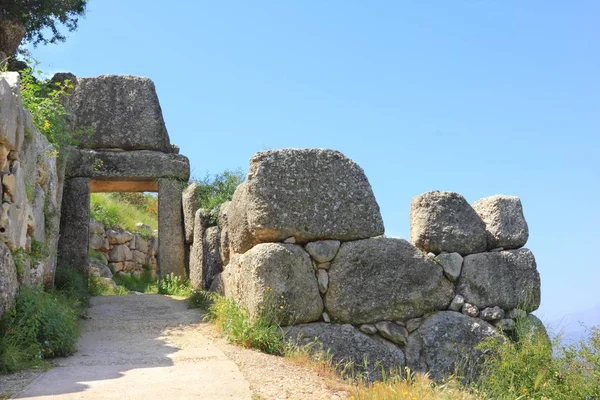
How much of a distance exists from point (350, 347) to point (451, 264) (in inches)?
58.3

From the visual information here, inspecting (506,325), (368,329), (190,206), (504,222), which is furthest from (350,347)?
(190,206)

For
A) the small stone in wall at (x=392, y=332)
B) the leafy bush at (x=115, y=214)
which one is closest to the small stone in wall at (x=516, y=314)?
the small stone in wall at (x=392, y=332)

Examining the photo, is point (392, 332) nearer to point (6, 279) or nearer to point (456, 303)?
point (456, 303)

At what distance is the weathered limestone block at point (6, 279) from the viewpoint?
18.1 ft

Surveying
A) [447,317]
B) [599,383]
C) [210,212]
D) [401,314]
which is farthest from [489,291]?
[210,212]

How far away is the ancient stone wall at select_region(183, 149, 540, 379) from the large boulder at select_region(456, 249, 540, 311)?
0.01 m

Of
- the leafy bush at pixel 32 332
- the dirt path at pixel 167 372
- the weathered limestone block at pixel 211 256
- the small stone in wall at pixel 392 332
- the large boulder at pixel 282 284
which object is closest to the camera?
the dirt path at pixel 167 372

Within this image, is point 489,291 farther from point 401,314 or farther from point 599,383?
point 599,383

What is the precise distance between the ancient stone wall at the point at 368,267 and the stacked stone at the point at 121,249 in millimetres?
9125

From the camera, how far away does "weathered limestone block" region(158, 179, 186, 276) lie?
1120 cm

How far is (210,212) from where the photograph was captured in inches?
389

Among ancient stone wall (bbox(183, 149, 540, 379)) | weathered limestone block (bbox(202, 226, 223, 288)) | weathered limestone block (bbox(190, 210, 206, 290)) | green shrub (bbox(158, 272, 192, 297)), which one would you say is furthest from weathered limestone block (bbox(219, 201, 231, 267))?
green shrub (bbox(158, 272, 192, 297))

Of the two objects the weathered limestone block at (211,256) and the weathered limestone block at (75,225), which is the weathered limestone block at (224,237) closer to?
the weathered limestone block at (211,256)

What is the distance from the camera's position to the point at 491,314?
6.88 meters
